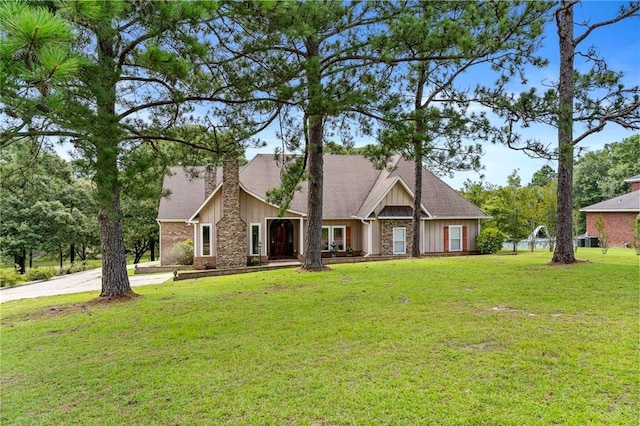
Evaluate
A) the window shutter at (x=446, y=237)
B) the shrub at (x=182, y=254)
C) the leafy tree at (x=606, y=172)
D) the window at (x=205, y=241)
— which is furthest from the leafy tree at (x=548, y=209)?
the leafy tree at (x=606, y=172)

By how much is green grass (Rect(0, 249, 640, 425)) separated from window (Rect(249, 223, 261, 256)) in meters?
11.7

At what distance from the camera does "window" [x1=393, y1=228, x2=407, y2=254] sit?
2145cm

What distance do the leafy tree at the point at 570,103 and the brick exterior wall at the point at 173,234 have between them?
63.0 feet

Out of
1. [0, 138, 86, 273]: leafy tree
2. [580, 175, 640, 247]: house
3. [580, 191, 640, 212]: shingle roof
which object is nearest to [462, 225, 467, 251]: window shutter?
[580, 175, 640, 247]: house

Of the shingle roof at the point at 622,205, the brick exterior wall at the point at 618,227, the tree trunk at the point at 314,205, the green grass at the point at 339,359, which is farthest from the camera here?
the brick exterior wall at the point at 618,227

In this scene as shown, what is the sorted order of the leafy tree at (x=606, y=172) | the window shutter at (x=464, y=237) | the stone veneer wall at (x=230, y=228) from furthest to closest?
the leafy tree at (x=606, y=172) < the window shutter at (x=464, y=237) < the stone veneer wall at (x=230, y=228)

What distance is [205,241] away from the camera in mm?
20656

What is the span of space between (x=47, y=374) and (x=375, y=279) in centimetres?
818

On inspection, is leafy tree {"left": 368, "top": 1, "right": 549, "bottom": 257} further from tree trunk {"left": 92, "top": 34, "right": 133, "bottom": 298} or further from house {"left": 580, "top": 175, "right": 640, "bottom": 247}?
house {"left": 580, "top": 175, "right": 640, "bottom": 247}

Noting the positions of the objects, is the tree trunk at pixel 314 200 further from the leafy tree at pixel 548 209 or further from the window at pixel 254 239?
the leafy tree at pixel 548 209

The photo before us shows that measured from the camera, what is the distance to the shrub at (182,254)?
71.8 feet

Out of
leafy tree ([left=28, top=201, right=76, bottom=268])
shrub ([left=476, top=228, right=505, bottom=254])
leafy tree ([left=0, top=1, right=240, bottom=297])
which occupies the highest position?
leafy tree ([left=0, top=1, right=240, bottom=297])

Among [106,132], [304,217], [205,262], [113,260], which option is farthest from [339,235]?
[106,132]

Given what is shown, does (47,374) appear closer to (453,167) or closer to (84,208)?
(453,167)
